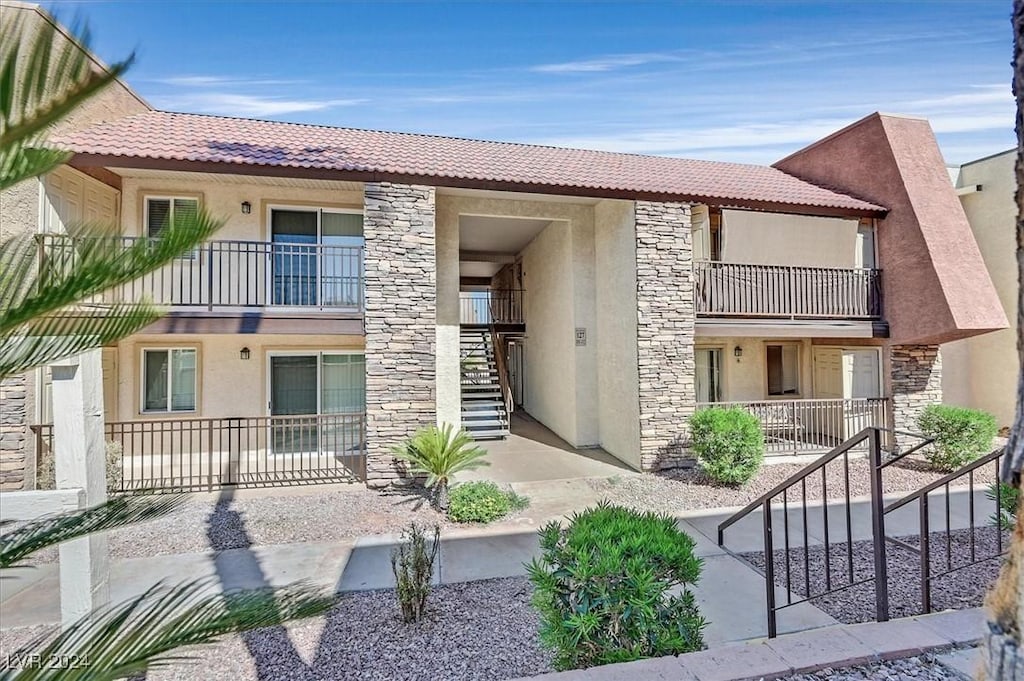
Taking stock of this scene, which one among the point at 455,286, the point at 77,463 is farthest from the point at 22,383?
the point at 455,286

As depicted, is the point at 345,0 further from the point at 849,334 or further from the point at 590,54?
the point at 849,334

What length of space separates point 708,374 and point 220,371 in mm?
11888

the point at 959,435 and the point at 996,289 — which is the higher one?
the point at 996,289

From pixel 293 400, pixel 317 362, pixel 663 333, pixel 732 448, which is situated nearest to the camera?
pixel 732 448

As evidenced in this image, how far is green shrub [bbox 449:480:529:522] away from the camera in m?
7.06

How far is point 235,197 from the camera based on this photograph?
32.0 ft

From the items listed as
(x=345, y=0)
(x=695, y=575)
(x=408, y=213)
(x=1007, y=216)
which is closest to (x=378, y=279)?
(x=408, y=213)

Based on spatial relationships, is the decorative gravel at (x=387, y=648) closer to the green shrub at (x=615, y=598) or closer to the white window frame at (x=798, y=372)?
the green shrub at (x=615, y=598)

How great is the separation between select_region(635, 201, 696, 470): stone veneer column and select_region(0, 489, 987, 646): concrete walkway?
101 inches

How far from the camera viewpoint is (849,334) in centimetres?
1091

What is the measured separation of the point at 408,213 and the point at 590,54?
16.0 feet

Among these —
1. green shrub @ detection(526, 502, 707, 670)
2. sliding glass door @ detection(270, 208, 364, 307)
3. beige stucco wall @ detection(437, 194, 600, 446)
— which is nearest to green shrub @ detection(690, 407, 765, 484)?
beige stucco wall @ detection(437, 194, 600, 446)

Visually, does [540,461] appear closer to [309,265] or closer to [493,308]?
[309,265]

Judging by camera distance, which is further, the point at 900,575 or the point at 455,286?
the point at 455,286
